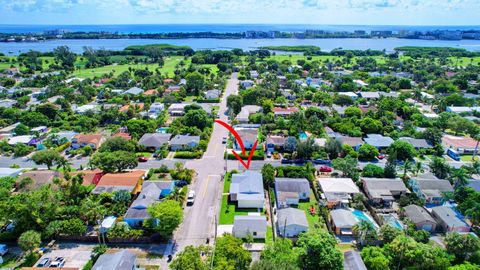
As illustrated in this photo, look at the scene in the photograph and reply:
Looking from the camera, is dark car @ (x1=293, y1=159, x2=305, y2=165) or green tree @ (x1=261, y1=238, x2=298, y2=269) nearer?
green tree @ (x1=261, y1=238, x2=298, y2=269)

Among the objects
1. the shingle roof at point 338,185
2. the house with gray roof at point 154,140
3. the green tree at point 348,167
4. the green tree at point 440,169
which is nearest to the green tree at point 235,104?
the house with gray roof at point 154,140

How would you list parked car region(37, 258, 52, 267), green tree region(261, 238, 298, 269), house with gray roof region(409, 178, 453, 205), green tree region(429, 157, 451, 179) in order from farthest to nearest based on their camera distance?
green tree region(429, 157, 451, 179)
house with gray roof region(409, 178, 453, 205)
parked car region(37, 258, 52, 267)
green tree region(261, 238, 298, 269)

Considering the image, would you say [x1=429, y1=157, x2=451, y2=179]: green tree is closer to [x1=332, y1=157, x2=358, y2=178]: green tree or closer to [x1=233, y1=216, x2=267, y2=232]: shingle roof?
[x1=332, y1=157, x2=358, y2=178]: green tree

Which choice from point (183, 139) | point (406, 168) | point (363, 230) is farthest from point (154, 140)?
point (406, 168)


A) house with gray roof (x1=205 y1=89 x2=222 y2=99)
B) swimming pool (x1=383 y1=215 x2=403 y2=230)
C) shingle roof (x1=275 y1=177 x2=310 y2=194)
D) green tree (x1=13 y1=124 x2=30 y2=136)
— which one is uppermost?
house with gray roof (x1=205 y1=89 x2=222 y2=99)

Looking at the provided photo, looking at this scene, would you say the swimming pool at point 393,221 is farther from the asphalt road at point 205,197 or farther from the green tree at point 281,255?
the asphalt road at point 205,197

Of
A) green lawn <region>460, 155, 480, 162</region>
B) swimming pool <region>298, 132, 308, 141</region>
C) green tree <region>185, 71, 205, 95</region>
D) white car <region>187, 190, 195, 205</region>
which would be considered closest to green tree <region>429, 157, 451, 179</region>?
green lawn <region>460, 155, 480, 162</region>

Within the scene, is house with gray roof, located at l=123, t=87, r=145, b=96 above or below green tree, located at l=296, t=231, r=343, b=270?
above

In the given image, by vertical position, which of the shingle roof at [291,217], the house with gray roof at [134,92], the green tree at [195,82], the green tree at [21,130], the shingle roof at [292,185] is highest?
the green tree at [195,82]

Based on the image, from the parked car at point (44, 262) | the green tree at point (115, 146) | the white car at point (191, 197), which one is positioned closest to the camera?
the parked car at point (44, 262)
